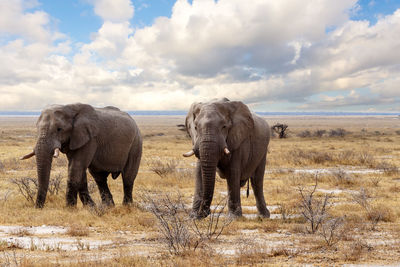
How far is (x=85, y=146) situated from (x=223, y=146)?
3422 millimetres

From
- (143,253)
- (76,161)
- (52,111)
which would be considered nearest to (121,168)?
(76,161)

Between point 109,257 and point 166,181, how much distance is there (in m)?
8.77

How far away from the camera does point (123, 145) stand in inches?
402

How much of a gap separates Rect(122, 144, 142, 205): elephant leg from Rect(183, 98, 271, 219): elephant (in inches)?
103

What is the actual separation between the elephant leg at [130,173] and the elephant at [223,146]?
2604 mm

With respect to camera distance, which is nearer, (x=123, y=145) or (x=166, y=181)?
(x=123, y=145)

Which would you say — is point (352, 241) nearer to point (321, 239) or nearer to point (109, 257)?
point (321, 239)

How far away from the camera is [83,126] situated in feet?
30.5

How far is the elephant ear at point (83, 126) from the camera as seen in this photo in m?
9.11

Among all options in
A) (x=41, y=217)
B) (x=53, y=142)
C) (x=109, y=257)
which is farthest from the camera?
(x=53, y=142)

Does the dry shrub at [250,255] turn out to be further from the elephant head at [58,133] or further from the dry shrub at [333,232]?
the elephant head at [58,133]

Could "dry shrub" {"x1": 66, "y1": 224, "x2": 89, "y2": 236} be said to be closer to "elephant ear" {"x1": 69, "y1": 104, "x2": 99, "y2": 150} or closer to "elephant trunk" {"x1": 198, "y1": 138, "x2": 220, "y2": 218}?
"elephant trunk" {"x1": 198, "y1": 138, "x2": 220, "y2": 218}

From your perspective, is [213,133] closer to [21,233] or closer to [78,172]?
[78,172]

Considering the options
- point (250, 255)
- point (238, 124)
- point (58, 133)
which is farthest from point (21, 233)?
point (238, 124)
